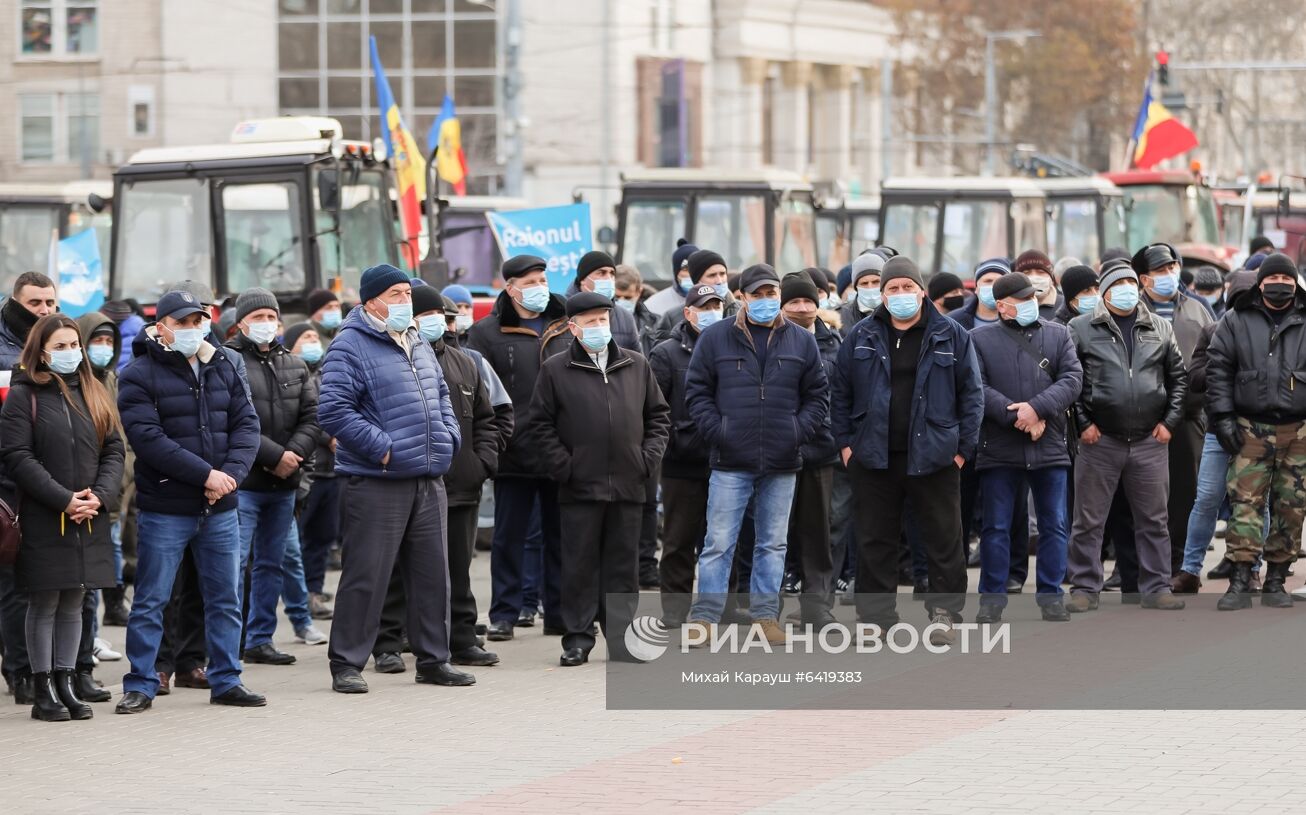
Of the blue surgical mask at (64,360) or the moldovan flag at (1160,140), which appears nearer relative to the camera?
the blue surgical mask at (64,360)

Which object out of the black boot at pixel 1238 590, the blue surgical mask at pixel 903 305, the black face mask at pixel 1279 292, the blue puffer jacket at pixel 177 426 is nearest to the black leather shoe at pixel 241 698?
the blue puffer jacket at pixel 177 426

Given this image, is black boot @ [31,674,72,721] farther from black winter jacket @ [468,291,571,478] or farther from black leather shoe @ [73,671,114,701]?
black winter jacket @ [468,291,571,478]

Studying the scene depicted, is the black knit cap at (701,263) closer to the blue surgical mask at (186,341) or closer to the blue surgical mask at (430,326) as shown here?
the blue surgical mask at (430,326)

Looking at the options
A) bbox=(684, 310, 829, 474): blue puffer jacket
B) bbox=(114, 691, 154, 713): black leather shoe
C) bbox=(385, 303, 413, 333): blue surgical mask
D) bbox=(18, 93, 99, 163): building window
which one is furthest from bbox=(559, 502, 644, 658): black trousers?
bbox=(18, 93, 99, 163): building window

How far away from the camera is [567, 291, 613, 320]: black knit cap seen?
37.3 ft

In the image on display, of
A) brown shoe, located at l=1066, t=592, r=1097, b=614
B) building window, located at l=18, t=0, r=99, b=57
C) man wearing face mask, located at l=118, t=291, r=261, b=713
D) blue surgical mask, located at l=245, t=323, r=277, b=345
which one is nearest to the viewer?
man wearing face mask, located at l=118, t=291, r=261, b=713

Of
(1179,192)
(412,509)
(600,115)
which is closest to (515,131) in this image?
(1179,192)

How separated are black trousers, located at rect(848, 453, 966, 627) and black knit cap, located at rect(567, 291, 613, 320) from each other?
1.63 metres

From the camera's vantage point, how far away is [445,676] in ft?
35.8

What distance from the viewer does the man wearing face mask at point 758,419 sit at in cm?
1151

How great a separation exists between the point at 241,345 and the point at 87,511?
2.04 meters

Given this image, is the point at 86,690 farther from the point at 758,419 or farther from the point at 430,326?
the point at 758,419

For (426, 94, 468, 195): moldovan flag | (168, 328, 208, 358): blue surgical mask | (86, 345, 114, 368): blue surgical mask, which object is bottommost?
(86, 345, 114, 368): blue surgical mask

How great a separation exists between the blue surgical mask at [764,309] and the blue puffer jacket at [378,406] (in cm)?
179
